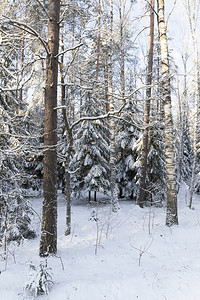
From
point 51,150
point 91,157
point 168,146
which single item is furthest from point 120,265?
point 91,157

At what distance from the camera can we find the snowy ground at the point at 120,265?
9.87 ft

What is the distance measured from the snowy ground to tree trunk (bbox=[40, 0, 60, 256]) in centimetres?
49

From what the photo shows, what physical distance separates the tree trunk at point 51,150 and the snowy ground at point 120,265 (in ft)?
1.60

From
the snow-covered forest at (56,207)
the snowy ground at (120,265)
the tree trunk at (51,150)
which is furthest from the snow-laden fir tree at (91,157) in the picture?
the tree trunk at (51,150)

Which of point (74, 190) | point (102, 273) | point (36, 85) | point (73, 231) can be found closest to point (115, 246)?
point (102, 273)

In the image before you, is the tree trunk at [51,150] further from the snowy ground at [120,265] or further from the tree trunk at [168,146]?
the tree trunk at [168,146]

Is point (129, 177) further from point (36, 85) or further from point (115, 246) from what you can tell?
point (36, 85)

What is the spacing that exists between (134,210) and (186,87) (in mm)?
9618

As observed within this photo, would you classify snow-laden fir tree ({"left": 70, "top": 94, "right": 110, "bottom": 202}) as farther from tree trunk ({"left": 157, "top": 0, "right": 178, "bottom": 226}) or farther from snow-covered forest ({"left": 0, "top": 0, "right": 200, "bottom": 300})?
tree trunk ({"left": 157, "top": 0, "right": 178, "bottom": 226})

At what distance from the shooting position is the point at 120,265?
4117mm

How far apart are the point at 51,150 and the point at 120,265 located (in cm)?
297

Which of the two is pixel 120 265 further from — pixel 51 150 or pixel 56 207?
pixel 51 150

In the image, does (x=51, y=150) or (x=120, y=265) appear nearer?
(x=120, y=265)

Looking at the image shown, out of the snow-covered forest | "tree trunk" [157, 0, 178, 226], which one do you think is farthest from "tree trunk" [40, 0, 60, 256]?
"tree trunk" [157, 0, 178, 226]
